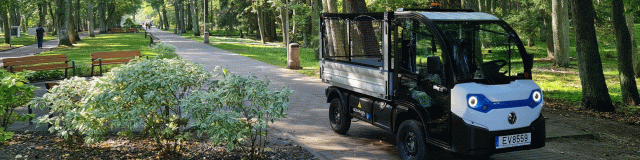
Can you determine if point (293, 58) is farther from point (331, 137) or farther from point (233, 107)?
point (233, 107)

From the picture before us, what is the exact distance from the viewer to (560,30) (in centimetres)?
2431

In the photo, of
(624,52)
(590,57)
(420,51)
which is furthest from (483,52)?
(624,52)

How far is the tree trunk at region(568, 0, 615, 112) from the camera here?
1197cm

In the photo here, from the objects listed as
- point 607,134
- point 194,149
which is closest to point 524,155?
point 607,134

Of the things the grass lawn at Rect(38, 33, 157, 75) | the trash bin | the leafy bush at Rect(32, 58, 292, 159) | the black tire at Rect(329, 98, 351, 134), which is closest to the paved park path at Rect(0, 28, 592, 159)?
the black tire at Rect(329, 98, 351, 134)

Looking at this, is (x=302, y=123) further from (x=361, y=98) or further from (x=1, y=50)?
(x=1, y=50)

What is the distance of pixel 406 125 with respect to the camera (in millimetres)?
7184

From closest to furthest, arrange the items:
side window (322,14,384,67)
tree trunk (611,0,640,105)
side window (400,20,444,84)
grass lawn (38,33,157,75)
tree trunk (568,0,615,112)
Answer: side window (400,20,444,84), side window (322,14,384,67), tree trunk (568,0,615,112), tree trunk (611,0,640,105), grass lawn (38,33,157,75)

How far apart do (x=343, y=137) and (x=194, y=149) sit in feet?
8.00

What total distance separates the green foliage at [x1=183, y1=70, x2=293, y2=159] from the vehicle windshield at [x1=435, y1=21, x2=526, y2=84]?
2.13 meters

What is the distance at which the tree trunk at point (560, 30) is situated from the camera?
78.9 ft

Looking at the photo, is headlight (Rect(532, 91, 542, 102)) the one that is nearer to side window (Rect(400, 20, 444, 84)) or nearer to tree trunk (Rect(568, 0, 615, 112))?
side window (Rect(400, 20, 444, 84))

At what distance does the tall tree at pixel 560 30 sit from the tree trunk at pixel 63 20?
29006 millimetres

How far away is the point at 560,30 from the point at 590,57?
43.2 ft
